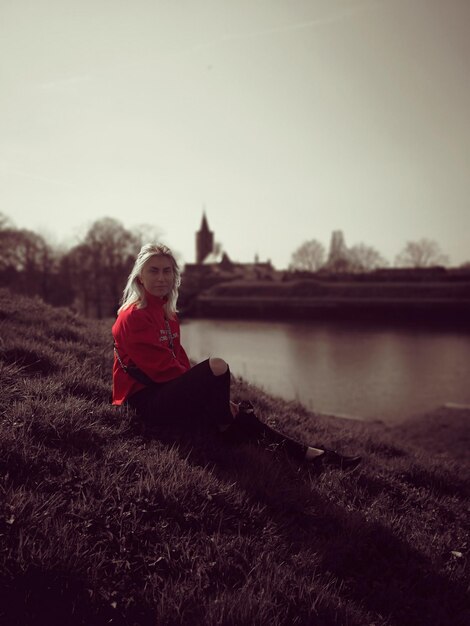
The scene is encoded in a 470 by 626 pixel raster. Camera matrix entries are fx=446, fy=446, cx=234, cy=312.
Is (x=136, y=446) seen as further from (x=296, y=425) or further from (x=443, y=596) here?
(x=296, y=425)

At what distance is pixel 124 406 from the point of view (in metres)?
3.36

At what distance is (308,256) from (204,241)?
40209 mm

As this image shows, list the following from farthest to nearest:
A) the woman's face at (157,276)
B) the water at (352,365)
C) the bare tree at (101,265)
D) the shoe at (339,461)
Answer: the bare tree at (101,265) < the water at (352,365) < the shoe at (339,461) < the woman's face at (157,276)

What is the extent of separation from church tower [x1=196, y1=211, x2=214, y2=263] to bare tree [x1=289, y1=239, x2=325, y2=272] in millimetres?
34928

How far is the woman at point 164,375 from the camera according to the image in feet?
10.1

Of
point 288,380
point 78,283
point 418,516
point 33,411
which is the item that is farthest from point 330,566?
point 78,283

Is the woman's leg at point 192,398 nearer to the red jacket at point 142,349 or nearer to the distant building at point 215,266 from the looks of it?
the red jacket at point 142,349

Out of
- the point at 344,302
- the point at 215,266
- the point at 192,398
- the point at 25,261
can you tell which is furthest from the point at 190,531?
the point at 215,266

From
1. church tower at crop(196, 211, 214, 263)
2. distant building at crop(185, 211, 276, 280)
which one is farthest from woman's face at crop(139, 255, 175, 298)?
church tower at crop(196, 211, 214, 263)

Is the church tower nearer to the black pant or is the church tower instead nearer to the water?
the water

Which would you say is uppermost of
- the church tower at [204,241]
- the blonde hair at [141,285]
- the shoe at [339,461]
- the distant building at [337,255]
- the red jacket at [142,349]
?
the church tower at [204,241]

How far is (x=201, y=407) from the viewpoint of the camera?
3.14 m

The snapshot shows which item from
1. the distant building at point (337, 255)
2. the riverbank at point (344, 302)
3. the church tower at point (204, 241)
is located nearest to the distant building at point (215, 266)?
the church tower at point (204, 241)

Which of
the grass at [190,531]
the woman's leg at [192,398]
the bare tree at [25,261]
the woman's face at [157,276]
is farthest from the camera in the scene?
the bare tree at [25,261]
